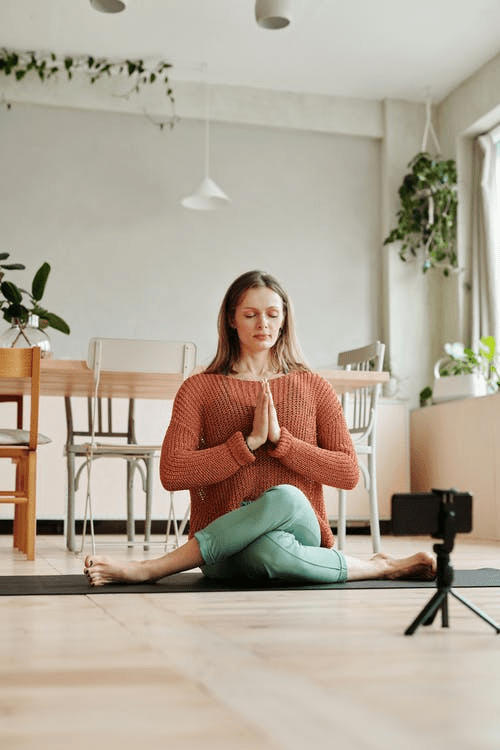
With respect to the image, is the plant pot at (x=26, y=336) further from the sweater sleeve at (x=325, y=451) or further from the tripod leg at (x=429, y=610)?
the tripod leg at (x=429, y=610)

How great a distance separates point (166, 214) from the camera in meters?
6.45

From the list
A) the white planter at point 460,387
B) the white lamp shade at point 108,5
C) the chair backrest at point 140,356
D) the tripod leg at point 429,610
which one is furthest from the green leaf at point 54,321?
the tripod leg at point 429,610

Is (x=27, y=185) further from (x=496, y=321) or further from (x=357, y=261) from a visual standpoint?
(x=496, y=321)

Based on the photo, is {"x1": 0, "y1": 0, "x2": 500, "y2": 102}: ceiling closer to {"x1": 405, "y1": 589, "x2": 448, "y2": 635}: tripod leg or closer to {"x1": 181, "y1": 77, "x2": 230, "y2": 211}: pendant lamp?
{"x1": 181, "y1": 77, "x2": 230, "y2": 211}: pendant lamp

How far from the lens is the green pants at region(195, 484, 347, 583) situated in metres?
2.12

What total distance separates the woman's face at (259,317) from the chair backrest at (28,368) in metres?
1.25

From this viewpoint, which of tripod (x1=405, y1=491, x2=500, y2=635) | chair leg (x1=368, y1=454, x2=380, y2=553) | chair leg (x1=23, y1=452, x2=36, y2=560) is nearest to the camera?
tripod (x1=405, y1=491, x2=500, y2=635)

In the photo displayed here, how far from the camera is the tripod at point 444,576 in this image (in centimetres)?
140

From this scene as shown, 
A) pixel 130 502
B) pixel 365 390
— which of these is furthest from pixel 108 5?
pixel 130 502

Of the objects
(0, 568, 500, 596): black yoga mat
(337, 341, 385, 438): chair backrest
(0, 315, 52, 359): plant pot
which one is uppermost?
(0, 315, 52, 359): plant pot

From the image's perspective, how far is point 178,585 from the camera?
2273mm

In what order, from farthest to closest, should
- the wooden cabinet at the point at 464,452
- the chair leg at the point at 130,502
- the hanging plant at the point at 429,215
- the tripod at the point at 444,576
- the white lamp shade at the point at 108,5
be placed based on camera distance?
the hanging plant at the point at 429,215 → the wooden cabinet at the point at 464,452 → the white lamp shade at the point at 108,5 → the chair leg at the point at 130,502 → the tripod at the point at 444,576

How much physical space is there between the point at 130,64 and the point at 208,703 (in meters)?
5.76

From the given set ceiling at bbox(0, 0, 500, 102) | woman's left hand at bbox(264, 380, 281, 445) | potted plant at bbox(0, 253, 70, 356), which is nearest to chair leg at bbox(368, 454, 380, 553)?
potted plant at bbox(0, 253, 70, 356)
